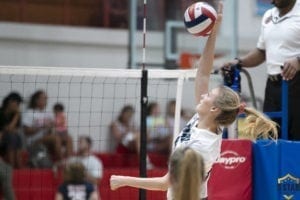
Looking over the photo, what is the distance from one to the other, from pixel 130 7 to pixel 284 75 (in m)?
6.05

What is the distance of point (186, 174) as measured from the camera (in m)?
4.47

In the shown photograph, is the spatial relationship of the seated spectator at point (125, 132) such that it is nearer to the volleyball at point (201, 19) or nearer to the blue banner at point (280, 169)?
the blue banner at point (280, 169)

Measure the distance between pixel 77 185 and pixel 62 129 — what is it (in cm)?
178

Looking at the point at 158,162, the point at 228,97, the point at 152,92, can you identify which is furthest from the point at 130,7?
the point at 228,97

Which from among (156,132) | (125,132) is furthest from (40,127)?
(156,132)

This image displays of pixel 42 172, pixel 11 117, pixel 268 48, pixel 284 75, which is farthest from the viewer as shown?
pixel 11 117

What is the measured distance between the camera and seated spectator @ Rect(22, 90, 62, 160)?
11367 mm

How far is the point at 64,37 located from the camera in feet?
46.8

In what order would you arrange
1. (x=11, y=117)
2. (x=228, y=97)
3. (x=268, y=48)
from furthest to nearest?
(x=11, y=117) → (x=268, y=48) → (x=228, y=97)

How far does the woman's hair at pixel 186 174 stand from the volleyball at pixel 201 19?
159cm

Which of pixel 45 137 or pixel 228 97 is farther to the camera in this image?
pixel 45 137

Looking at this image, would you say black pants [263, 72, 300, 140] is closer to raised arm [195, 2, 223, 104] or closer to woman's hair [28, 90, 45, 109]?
raised arm [195, 2, 223, 104]

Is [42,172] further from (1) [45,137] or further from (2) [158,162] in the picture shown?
(2) [158,162]

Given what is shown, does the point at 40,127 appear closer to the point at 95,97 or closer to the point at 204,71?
the point at 95,97
